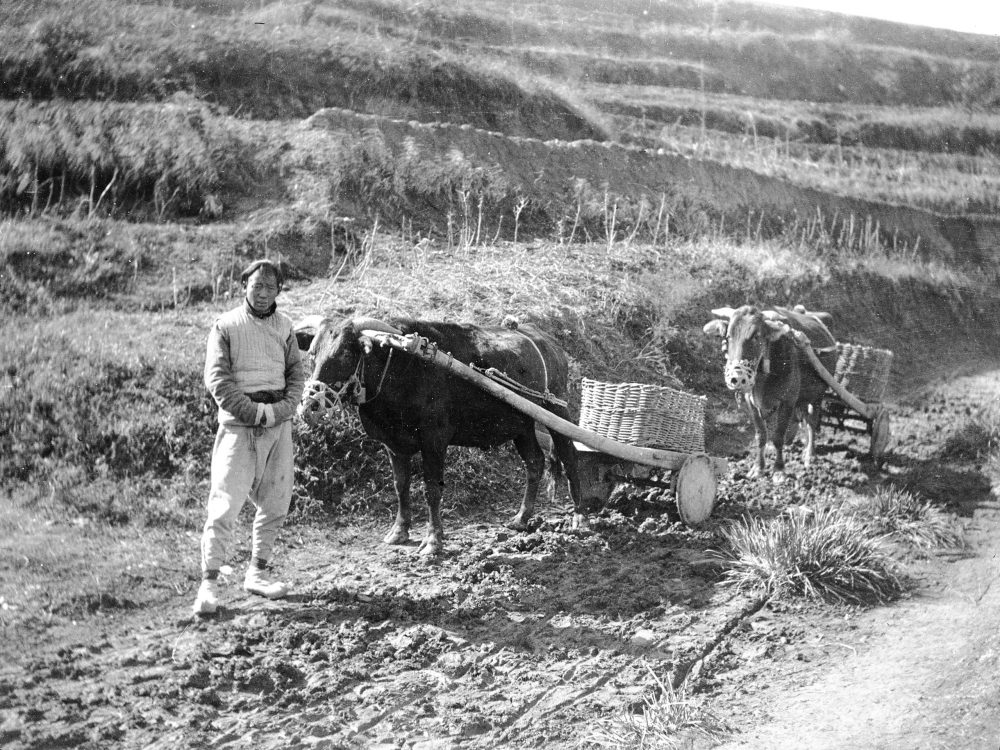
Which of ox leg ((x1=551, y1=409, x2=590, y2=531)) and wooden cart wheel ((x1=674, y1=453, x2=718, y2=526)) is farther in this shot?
ox leg ((x1=551, y1=409, x2=590, y2=531))

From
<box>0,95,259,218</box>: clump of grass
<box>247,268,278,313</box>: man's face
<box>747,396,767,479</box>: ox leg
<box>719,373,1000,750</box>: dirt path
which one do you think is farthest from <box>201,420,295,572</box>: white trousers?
<box>0,95,259,218</box>: clump of grass

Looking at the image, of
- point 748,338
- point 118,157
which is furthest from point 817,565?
point 118,157

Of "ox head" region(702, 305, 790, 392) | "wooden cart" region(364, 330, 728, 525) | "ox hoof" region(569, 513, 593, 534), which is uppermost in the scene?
"ox head" region(702, 305, 790, 392)

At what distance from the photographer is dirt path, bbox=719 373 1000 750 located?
195 inches

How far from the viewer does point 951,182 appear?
A: 978 inches

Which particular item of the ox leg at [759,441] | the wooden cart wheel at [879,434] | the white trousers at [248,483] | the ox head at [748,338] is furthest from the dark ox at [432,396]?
the wooden cart wheel at [879,434]

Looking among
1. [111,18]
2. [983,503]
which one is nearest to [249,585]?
[983,503]

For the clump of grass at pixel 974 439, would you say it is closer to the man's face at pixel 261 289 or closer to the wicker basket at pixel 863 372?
the wicker basket at pixel 863 372

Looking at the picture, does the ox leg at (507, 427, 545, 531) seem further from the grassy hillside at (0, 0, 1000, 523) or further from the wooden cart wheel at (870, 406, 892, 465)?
the wooden cart wheel at (870, 406, 892, 465)

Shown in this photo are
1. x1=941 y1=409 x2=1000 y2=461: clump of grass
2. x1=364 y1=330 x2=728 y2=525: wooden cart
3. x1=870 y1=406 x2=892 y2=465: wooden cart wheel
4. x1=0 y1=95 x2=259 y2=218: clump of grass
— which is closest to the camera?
x1=364 y1=330 x2=728 y2=525: wooden cart

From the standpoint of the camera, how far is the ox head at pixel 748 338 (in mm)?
10250

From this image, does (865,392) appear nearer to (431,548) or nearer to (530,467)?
(530,467)

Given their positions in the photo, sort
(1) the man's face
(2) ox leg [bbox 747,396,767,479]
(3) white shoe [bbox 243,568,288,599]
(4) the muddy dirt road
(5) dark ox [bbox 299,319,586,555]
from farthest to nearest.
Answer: (2) ox leg [bbox 747,396,767,479], (5) dark ox [bbox 299,319,586,555], (3) white shoe [bbox 243,568,288,599], (1) the man's face, (4) the muddy dirt road

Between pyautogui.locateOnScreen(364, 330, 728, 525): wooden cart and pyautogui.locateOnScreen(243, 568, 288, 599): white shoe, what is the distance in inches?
77.4
